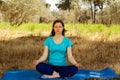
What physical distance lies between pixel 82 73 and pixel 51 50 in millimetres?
716

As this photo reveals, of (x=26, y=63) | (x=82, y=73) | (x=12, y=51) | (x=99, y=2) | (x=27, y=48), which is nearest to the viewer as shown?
(x=82, y=73)

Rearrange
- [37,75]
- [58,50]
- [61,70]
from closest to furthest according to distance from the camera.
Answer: [61,70], [58,50], [37,75]

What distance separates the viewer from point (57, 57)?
15.6 ft

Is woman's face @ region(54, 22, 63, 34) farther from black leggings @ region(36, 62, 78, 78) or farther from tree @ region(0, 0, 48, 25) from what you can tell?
tree @ region(0, 0, 48, 25)

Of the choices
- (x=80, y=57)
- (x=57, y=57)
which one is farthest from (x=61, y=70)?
(x=80, y=57)

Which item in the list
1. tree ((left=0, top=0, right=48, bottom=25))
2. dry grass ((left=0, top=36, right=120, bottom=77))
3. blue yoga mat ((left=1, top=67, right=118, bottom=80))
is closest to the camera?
blue yoga mat ((left=1, top=67, right=118, bottom=80))

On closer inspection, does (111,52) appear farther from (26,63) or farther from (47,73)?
(47,73)

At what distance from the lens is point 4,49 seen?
822cm

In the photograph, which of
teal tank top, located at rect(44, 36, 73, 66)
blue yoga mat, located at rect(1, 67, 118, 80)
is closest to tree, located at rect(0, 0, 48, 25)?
blue yoga mat, located at rect(1, 67, 118, 80)

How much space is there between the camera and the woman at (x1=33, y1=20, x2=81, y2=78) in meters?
4.60

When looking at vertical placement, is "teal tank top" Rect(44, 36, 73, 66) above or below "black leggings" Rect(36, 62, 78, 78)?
above

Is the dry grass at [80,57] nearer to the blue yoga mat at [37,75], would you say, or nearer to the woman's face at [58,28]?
the blue yoga mat at [37,75]

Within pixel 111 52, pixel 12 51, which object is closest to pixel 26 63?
pixel 12 51

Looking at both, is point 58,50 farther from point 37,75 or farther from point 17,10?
point 17,10
